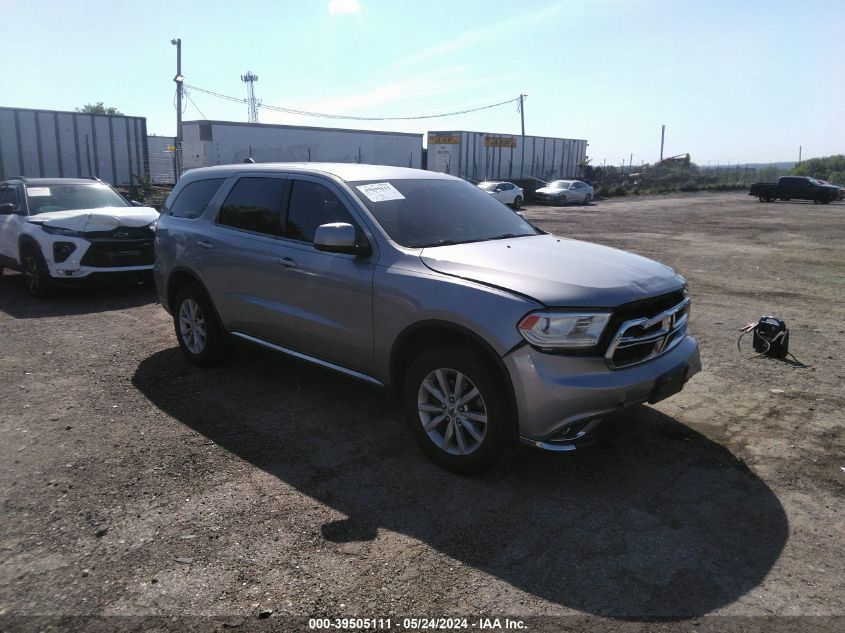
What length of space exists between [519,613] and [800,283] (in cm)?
985

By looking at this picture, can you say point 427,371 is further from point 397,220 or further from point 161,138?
point 161,138

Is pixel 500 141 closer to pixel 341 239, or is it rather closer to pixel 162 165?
pixel 162 165

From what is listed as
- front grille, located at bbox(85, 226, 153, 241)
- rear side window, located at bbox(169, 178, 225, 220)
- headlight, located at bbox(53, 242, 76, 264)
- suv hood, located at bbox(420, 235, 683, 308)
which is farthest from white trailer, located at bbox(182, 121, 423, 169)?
suv hood, located at bbox(420, 235, 683, 308)

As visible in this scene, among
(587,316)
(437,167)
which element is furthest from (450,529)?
(437,167)

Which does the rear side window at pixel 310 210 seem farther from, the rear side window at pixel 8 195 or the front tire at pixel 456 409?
the rear side window at pixel 8 195

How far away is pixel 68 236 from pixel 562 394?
7.94 metres

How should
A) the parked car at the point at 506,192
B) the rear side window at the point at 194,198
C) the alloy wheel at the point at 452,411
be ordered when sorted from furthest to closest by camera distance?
1. the parked car at the point at 506,192
2. the rear side window at the point at 194,198
3. the alloy wheel at the point at 452,411

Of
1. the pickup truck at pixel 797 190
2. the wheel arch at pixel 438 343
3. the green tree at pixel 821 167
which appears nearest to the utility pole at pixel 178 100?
the wheel arch at pixel 438 343

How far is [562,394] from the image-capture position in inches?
132

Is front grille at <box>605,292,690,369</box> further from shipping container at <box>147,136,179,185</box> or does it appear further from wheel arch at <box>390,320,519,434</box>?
shipping container at <box>147,136,179,185</box>

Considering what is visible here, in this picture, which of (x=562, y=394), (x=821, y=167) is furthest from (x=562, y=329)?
(x=821, y=167)

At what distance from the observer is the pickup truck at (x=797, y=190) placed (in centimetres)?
3819

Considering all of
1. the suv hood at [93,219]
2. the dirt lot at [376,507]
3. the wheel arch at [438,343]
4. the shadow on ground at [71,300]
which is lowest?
the dirt lot at [376,507]

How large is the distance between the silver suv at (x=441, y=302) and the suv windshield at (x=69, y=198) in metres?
5.32
